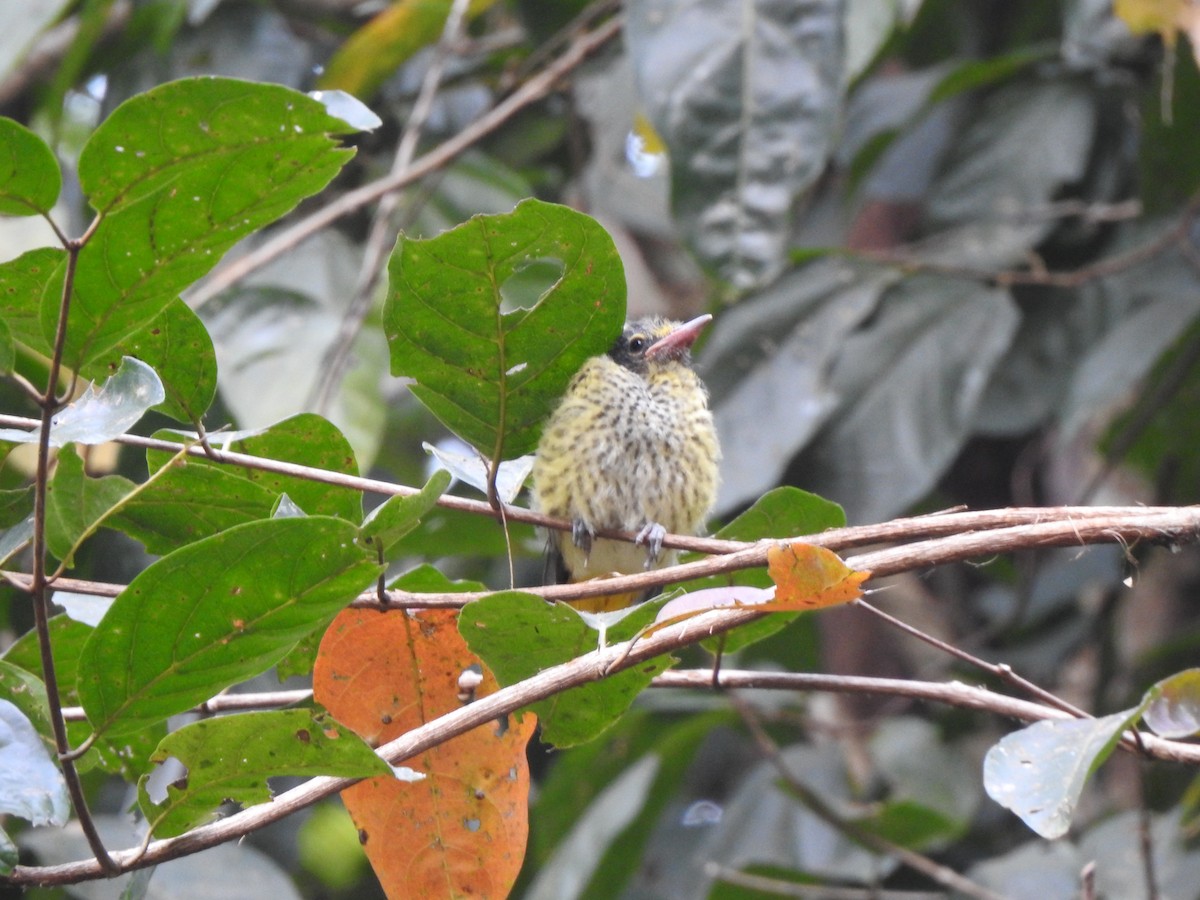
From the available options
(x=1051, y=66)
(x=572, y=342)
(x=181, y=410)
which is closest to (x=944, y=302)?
(x=1051, y=66)

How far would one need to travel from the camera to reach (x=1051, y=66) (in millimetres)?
4039

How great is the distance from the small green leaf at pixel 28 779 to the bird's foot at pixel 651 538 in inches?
47.9

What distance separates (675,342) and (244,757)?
1.85 meters

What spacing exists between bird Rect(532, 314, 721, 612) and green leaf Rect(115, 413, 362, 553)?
867 mm

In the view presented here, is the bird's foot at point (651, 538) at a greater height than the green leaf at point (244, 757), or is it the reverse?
the green leaf at point (244, 757)

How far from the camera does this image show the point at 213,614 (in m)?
1.35

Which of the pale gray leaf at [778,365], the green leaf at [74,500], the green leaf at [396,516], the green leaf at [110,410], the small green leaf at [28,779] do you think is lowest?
the pale gray leaf at [778,365]

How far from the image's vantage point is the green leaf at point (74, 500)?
1.55 m

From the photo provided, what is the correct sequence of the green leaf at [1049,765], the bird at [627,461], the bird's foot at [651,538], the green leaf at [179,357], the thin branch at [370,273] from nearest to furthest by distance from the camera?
the green leaf at [1049,765] → the green leaf at [179,357] → the bird's foot at [651,538] → the bird at [627,461] → the thin branch at [370,273]

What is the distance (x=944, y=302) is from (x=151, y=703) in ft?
9.19

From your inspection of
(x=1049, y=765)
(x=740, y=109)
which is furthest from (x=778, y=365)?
(x=1049, y=765)

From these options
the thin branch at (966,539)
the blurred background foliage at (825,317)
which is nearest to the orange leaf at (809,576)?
the thin branch at (966,539)

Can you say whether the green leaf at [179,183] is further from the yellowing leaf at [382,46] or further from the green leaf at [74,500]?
the yellowing leaf at [382,46]

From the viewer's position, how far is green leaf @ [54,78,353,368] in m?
1.23
